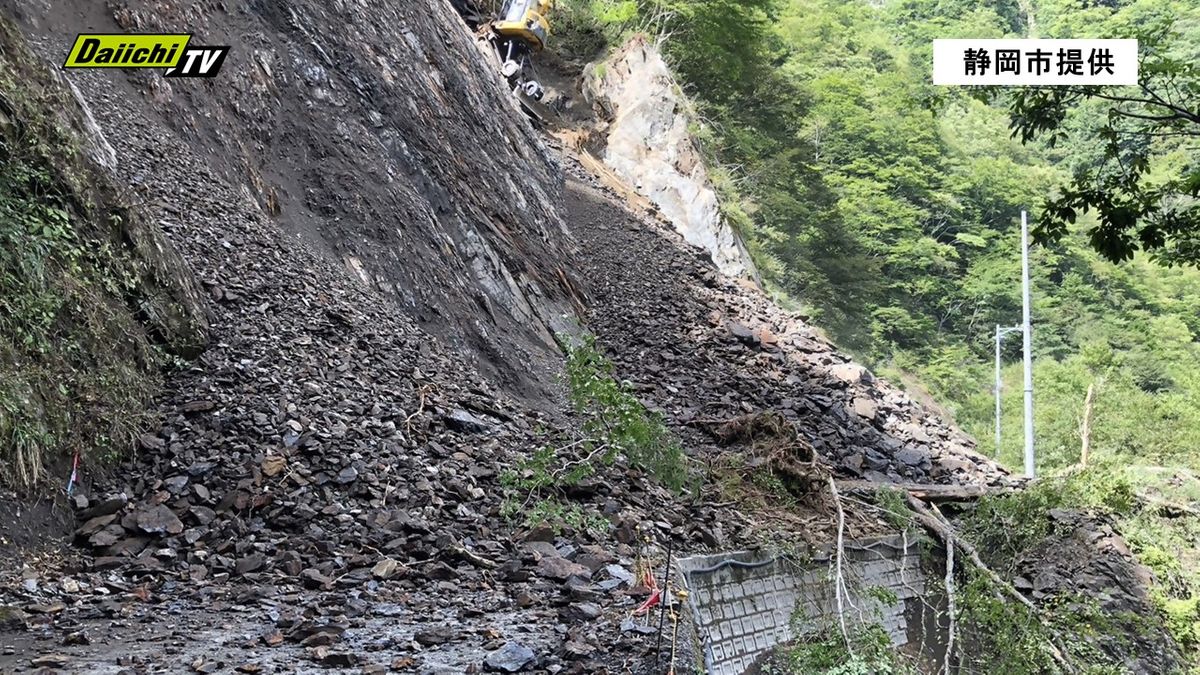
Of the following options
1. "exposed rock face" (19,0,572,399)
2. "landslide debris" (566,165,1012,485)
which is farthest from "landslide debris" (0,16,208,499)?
"landslide debris" (566,165,1012,485)

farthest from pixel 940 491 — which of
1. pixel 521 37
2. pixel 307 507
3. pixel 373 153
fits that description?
pixel 521 37

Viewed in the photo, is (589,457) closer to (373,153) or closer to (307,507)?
(307,507)

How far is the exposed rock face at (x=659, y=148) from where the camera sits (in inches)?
656

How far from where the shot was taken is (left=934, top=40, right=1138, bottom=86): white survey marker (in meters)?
4.89

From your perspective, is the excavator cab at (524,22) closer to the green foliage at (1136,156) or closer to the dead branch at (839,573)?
the dead branch at (839,573)

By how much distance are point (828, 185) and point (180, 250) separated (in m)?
25.0

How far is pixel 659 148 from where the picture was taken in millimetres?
17344

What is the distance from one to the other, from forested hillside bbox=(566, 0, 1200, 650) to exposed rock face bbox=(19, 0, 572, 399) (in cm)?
951

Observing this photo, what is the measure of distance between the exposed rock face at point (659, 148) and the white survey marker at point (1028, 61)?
999 centimetres

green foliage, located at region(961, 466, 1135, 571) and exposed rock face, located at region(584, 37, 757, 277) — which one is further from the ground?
exposed rock face, located at region(584, 37, 757, 277)

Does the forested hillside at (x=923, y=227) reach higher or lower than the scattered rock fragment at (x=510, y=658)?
higher

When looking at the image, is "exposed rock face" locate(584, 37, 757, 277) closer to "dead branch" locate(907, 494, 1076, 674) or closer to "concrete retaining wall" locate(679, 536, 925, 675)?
"dead branch" locate(907, 494, 1076, 674)

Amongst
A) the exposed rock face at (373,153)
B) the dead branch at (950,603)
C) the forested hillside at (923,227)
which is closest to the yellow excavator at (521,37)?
the forested hillside at (923,227)

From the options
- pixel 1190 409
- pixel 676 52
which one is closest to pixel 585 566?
pixel 676 52
